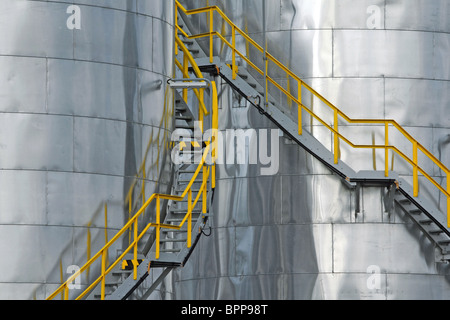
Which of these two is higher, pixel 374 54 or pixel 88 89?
pixel 374 54

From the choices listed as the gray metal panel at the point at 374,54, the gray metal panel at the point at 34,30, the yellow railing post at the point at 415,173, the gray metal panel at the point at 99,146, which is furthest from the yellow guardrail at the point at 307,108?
the gray metal panel at the point at 34,30

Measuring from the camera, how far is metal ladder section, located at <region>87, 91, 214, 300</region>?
72.0 ft

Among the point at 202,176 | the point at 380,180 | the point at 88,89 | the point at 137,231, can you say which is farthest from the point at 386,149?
the point at 88,89

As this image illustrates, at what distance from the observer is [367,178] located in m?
26.3

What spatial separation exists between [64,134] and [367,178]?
7184 mm

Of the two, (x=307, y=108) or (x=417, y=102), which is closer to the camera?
(x=307, y=108)

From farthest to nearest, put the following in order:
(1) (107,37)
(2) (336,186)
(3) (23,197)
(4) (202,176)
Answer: (2) (336,186) → (4) (202,176) → (1) (107,37) → (3) (23,197)

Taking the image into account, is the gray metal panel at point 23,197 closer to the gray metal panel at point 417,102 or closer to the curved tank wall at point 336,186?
the curved tank wall at point 336,186

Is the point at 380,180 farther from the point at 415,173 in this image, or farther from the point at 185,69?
the point at 185,69

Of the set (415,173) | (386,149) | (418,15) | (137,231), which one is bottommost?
(137,231)

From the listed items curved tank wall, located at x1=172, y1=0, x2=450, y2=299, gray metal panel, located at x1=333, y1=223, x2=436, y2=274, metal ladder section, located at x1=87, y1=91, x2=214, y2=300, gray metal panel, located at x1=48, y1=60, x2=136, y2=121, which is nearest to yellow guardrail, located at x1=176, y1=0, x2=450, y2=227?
curved tank wall, located at x1=172, y1=0, x2=450, y2=299

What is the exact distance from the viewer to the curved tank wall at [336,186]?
2653 centimetres
